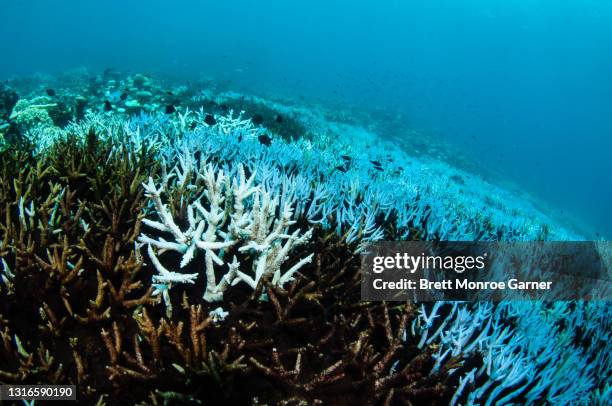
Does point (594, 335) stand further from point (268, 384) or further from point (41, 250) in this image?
point (41, 250)

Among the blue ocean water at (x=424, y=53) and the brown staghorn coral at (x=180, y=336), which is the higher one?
the blue ocean water at (x=424, y=53)

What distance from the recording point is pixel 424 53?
181 meters

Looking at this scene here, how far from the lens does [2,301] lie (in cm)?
198

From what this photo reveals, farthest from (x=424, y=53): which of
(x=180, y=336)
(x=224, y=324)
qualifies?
(x=180, y=336)

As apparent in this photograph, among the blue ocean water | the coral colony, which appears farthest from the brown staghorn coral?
the blue ocean water

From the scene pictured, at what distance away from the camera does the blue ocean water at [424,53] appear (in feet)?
244

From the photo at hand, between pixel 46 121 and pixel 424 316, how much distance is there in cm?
1135

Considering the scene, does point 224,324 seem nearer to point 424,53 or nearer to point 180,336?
point 180,336

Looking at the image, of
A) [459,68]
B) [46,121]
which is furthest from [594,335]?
[459,68]

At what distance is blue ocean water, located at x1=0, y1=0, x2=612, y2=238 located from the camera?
2933 inches

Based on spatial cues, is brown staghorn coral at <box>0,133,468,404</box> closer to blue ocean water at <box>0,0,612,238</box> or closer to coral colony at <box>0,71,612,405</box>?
coral colony at <box>0,71,612,405</box>

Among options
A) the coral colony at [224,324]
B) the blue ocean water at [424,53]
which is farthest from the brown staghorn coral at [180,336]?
the blue ocean water at [424,53]

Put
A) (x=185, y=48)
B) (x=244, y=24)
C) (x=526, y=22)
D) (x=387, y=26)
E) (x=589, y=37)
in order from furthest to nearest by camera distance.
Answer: (x=387, y=26), (x=526, y=22), (x=589, y=37), (x=244, y=24), (x=185, y=48)

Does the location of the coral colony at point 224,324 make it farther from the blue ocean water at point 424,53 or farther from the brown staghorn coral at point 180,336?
the blue ocean water at point 424,53
